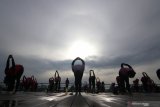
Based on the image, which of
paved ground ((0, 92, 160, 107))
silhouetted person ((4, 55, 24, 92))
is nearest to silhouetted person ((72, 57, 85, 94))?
silhouetted person ((4, 55, 24, 92))

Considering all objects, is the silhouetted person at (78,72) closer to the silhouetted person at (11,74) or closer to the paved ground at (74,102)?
the silhouetted person at (11,74)

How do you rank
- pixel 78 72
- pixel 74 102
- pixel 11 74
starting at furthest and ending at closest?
pixel 78 72, pixel 11 74, pixel 74 102

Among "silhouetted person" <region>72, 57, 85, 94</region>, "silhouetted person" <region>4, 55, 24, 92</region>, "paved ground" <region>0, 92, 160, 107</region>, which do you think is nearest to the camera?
"paved ground" <region>0, 92, 160, 107</region>

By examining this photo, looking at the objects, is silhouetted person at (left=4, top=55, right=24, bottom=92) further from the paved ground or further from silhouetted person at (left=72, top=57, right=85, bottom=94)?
silhouetted person at (left=72, top=57, right=85, bottom=94)

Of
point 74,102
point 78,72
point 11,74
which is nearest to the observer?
point 74,102

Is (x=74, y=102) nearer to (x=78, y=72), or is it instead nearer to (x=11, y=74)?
(x=11, y=74)

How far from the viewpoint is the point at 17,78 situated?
14.2m

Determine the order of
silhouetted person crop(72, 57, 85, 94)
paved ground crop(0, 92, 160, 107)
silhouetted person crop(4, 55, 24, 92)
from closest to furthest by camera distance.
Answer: paved ground crop(0, 92, 160, 107) < silhouetted person crop(4, 55, 24, 92) < silhouetted person crop(72, 57, 85, 94)

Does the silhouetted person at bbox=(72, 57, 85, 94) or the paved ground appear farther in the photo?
the silhouetted person at bbox=(72, 57, 85, 94)

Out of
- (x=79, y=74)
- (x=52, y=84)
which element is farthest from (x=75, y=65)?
(x=52, y=84)

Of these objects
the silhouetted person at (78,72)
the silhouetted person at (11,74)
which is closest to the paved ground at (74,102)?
the silhouetted person at (11,74)

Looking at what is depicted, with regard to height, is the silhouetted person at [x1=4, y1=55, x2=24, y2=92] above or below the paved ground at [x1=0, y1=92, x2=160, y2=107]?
above

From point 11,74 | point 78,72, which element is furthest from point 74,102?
point 78,72

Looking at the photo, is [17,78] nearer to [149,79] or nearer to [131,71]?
[131,71]
